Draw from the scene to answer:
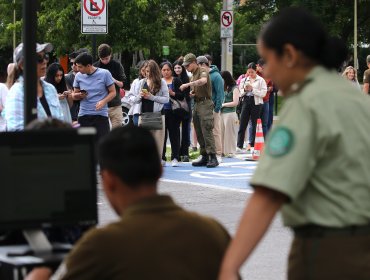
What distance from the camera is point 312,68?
11.4ft

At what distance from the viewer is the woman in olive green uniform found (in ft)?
10.8

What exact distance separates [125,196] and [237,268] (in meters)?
0.47

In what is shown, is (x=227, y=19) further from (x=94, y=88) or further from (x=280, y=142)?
(x=280, y=142)

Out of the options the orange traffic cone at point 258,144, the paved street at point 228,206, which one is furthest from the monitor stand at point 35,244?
the orange traffic cone at point 258,144

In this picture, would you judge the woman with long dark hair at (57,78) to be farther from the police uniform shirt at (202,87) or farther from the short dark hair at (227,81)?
the short dark hair at (227,81)

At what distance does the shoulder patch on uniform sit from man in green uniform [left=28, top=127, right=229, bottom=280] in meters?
0.38

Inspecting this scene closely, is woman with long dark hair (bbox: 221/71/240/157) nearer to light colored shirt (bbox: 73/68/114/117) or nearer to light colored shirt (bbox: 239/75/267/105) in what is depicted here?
light colored shirt (bbox: 239/75/267/105)

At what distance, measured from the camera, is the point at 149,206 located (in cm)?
333

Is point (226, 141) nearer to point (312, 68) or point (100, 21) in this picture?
point (100, 21)

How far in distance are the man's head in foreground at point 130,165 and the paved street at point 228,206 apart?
4265 millimetres

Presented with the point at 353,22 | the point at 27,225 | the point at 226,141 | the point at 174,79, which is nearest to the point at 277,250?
the point at 27,225

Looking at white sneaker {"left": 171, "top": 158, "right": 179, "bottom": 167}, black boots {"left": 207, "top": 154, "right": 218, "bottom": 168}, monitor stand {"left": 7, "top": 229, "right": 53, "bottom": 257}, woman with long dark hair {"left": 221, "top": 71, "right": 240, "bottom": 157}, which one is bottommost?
white sneaker {"left": 171, "top": 158, "right": 179, "bottom": 167}

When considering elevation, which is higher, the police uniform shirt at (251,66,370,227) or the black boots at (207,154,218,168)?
the police uniform shirt at (251,66,370,227)

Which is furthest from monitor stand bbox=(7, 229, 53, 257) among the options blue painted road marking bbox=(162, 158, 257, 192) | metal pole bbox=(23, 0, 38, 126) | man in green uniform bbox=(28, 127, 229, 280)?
blue painted road marking bbox=(162, 158, 257, 192)
